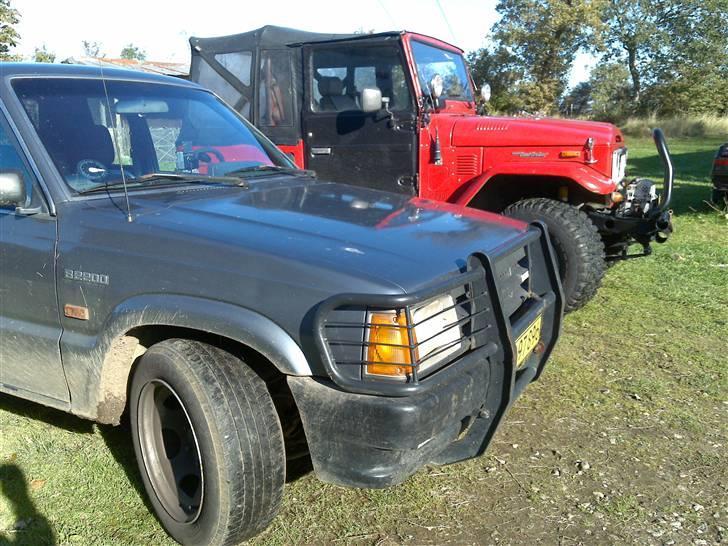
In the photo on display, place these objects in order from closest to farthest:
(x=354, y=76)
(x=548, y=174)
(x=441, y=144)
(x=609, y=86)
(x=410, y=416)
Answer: (x=410, y=416)
(x=548, y=174)
(x=441, y=144)
(x=354, y=76)
(x=609, y=86)

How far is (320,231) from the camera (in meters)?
2.63

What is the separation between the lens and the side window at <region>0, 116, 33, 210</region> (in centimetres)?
292

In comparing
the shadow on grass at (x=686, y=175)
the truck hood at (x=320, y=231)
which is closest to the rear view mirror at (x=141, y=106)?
the truck hood at (x=320, y=231)

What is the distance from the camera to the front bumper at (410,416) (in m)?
2.22

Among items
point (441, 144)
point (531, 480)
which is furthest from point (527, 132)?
point (531, 480)

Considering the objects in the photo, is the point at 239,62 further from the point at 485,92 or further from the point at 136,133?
the point at 136,133

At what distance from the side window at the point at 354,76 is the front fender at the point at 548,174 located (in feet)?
2.89

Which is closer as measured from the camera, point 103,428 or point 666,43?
point 103,428

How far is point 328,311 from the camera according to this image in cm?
220

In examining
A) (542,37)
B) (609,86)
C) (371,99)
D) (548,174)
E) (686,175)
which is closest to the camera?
(371,99)

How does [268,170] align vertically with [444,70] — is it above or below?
below

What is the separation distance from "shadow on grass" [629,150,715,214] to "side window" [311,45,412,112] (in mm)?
4888

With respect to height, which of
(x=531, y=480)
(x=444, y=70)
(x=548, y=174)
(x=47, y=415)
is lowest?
(x=47, y=415)

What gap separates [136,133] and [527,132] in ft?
10.7
